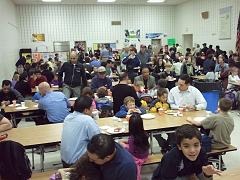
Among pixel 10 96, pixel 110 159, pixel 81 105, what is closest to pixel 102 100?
pixel 10 96

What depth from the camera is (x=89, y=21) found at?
15.9 m

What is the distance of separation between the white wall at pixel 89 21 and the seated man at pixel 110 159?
14.2 m

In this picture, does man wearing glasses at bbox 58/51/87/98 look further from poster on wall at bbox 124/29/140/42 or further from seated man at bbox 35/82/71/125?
poster on wall at bbox 124/29/140/42

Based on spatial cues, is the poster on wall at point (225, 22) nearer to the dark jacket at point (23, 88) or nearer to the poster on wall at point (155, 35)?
the poster on wall at point (155, 35)

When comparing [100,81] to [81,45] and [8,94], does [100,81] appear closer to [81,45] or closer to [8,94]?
[8,94]

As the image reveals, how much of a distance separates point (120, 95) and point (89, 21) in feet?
37.6

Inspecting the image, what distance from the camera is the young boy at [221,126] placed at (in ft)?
12.3

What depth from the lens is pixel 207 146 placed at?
3684mm

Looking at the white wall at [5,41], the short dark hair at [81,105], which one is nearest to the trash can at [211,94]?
the short dark hair at [81,105]

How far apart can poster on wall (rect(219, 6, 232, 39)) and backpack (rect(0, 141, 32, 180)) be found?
1172cm

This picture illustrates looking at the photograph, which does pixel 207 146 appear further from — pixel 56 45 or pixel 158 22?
pixel 158 22

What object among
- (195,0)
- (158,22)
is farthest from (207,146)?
(158,22)

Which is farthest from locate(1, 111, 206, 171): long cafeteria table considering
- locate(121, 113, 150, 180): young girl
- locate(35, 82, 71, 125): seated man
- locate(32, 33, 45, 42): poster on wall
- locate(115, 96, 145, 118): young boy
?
locate(32, 33, 45, 42): poster on wall

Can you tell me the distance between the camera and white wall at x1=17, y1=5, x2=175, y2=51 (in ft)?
49.6
